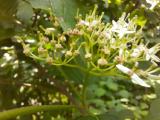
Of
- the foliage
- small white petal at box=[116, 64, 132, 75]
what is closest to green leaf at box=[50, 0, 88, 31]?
the foliage

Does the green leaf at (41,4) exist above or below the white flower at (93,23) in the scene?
above

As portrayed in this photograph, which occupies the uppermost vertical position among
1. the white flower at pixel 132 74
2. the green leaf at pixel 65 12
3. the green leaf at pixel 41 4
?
the green leaf at pixel 41 4

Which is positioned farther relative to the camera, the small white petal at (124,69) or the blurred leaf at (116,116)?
the blurred leaf at (116,116)

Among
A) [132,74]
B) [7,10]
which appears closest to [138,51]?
[132,74]

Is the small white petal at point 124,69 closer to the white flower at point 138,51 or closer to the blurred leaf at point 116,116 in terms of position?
the white flower at point 138,51

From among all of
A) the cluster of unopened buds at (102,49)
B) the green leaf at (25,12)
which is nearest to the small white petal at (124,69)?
the cluster of unopened buds at (102,49)

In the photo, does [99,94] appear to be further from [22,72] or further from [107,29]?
[107,29]

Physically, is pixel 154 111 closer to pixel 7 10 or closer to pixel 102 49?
pixel 102 49

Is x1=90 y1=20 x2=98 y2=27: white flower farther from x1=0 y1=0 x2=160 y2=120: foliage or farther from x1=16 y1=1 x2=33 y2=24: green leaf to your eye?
x1=16 y1=1 x2=33 y2=24: green leaf
